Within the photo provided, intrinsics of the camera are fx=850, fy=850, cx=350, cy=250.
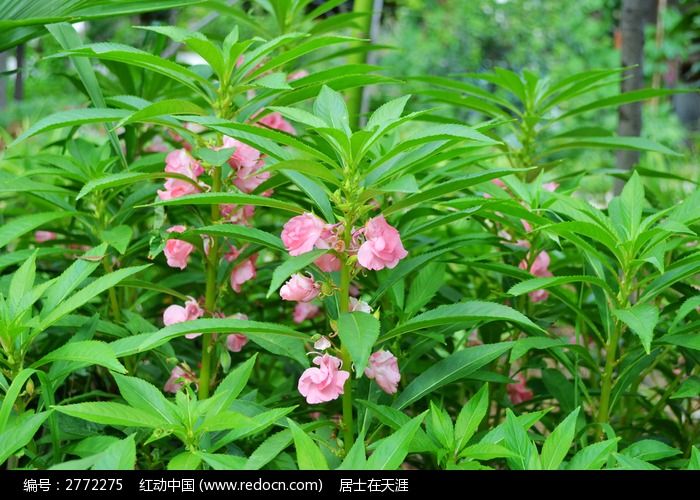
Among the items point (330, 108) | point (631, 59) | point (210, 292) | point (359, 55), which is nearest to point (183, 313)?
point (210, 292)

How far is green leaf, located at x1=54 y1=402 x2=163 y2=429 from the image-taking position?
84cm

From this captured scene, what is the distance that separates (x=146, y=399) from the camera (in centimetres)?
92

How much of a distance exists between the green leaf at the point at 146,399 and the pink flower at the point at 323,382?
0.50 ft

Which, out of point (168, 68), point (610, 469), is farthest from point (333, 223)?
point (610, 469)

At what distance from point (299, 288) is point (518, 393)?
23.4 inches

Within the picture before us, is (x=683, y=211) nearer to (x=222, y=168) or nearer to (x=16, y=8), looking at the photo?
(x=222, y=168)

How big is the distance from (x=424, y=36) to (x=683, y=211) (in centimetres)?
969

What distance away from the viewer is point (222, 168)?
3.86 feet

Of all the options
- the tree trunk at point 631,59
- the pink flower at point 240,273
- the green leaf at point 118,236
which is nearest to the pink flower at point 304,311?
the pink flower at point 240,273

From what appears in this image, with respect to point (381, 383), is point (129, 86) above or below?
above

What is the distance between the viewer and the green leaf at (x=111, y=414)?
842mm

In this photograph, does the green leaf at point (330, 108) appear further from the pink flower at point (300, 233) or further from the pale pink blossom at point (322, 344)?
the pale pink blossom at point (322, 344)

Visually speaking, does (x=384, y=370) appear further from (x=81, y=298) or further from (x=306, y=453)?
(x=81, y=298)

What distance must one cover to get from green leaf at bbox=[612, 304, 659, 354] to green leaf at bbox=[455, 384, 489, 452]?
0.18 meters
